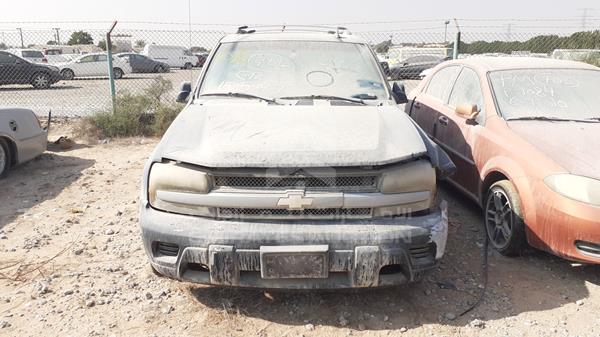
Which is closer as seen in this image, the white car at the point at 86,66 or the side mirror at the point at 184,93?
the side mirror at the point at 184,93

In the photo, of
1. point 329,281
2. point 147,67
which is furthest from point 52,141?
point 147,67

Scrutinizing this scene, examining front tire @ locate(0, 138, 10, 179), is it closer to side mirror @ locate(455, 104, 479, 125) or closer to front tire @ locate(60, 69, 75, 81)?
side mirror @ locate(455, 104, 479, 125)

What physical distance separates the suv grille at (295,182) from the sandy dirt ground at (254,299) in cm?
87

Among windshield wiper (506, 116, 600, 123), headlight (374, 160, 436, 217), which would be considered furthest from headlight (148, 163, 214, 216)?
windshield wiper (506, 116, 600, 123)

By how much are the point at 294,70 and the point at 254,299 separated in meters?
1.92

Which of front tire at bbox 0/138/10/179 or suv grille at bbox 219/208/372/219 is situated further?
front tire at bbox 0/138/10/179

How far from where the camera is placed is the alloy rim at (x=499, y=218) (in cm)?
382

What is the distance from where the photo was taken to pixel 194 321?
2.98 metres

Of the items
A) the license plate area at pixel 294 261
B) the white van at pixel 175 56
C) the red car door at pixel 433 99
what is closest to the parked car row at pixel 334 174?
the license plate area at pixel 294 261

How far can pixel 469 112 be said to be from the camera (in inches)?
174

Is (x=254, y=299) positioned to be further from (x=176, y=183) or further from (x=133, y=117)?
(x=133, y=117)

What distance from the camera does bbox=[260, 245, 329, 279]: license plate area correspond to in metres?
2.63

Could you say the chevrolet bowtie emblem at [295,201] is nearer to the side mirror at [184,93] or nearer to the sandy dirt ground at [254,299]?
the sandy dirt ground at [254,299]

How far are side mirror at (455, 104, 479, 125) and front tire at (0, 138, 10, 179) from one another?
5.31m
